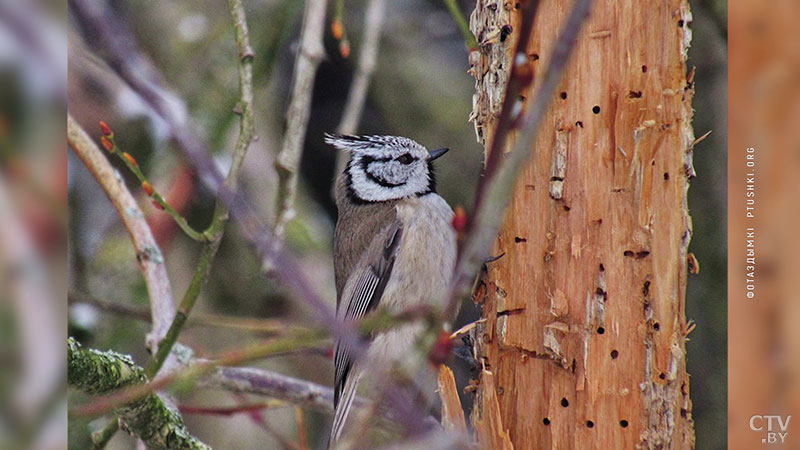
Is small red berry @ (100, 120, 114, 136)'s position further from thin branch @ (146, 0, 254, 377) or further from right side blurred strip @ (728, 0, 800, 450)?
right side blurred strip @ (728, 0, 800, 450)

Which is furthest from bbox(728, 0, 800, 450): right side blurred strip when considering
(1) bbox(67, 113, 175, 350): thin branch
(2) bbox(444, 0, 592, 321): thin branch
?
(1) bbox(67, 113, 175, 350): thin branch

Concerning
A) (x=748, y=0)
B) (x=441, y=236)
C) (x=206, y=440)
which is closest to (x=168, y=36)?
(x=441, y=236)

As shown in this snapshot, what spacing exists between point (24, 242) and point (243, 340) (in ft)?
2.45

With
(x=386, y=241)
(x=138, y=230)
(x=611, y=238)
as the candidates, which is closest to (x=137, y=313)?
(x=138, y=230)

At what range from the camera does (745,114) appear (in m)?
1.64

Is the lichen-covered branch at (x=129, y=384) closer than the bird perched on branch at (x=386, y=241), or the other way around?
the lichen-covered branch at (x=129, y=384)

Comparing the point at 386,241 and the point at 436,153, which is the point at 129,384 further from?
the point at 436,153

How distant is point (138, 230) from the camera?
6.03 feet

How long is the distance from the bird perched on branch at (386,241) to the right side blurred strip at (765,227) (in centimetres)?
58

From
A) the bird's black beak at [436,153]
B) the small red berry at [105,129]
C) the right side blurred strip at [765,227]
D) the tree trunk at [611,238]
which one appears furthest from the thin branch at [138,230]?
the right side blurred strip at [765,227]

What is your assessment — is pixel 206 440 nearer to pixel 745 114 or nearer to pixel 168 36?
pixel 168 36

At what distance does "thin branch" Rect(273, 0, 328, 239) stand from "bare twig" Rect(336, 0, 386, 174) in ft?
0.41

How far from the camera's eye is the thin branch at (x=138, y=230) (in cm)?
181

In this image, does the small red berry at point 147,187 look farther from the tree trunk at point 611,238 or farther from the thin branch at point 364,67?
the tree trunk at point 611,238
